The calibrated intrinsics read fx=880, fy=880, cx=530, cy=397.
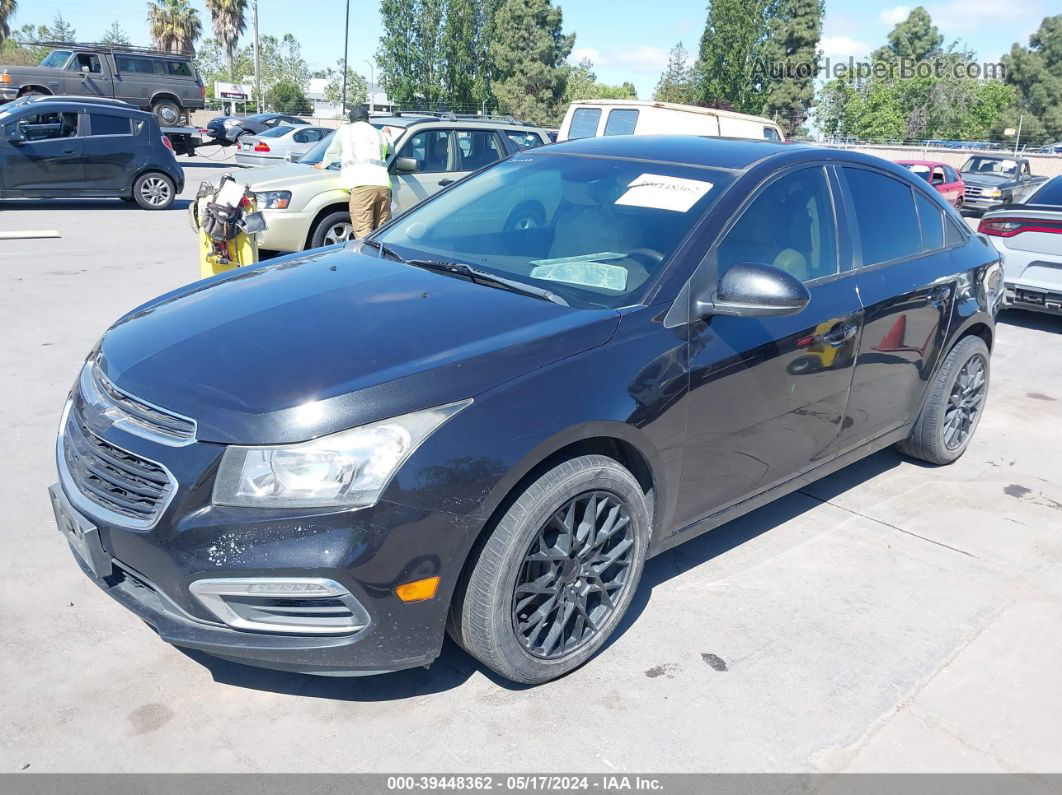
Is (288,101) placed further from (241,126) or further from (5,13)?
(241,126)

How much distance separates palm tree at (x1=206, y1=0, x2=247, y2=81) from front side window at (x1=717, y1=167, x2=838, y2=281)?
217 feet

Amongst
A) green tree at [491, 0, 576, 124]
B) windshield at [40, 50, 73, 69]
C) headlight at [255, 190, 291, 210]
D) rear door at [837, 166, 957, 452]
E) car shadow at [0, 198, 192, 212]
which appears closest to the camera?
rear door at [837, 166, 957, 452]

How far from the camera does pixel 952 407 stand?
16.4 feet

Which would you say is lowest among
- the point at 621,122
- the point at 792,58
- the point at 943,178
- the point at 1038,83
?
the point at 943,178

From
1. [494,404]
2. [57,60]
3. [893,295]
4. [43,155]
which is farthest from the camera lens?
[57,60]

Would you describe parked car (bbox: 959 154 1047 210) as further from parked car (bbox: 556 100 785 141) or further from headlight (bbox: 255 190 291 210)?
headlight (bbox: 255 190 291 210)

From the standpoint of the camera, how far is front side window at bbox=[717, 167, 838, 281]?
3500 mm

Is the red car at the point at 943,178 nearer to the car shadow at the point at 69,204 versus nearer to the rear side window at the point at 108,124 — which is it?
the car shadow at the point at 69,204

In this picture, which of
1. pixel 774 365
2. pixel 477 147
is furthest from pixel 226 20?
pixel 774 365

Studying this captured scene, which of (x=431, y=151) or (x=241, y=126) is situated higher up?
(x=431, y=151)

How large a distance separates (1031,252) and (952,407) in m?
4.69

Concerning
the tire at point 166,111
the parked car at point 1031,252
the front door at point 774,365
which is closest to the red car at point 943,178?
the parked car at point 1031,252

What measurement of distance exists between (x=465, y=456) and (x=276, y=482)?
530 mm

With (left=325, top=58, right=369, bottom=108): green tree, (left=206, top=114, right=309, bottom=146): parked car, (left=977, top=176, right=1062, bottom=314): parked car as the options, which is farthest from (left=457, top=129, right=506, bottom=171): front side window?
(left=325, top=58, right=369, bottom=108): green tree
